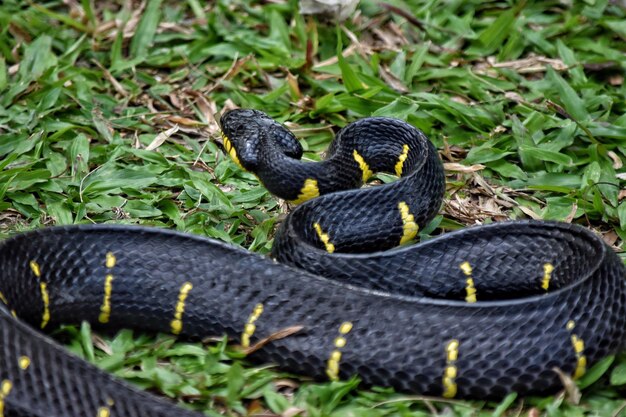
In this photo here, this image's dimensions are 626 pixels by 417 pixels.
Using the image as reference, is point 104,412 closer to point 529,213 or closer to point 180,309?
point 180,309

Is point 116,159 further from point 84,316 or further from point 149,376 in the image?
point 149,376

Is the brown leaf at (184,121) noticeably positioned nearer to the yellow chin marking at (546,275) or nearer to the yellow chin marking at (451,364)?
the yellow chin marking at (546,275)

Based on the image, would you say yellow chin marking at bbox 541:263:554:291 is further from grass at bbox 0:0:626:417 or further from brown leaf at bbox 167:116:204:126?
brown leaf at bbox 167:116:204:126

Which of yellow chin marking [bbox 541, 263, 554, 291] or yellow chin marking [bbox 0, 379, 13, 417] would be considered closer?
yellow chin marking [bbox 0, 379, 13, 417]

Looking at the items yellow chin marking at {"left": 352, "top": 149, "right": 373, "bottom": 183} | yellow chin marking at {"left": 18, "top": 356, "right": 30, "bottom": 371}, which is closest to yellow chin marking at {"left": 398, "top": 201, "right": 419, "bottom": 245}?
yellow chin marking at {"left": 352, "top": 149, "right": 373, "bottom": 183}

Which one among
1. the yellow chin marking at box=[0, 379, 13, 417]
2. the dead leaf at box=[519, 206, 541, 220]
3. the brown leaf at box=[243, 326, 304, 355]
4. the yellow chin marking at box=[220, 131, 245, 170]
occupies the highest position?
the yellow chin marking at box=[0, 379, 13, 417]

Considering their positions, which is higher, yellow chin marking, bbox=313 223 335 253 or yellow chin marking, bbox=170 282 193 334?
A: yellow chin marking, bbox=170 282 193 334

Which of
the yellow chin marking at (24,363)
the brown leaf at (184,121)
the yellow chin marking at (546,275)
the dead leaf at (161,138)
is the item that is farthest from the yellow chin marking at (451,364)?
the brown leaf at (184,121)
